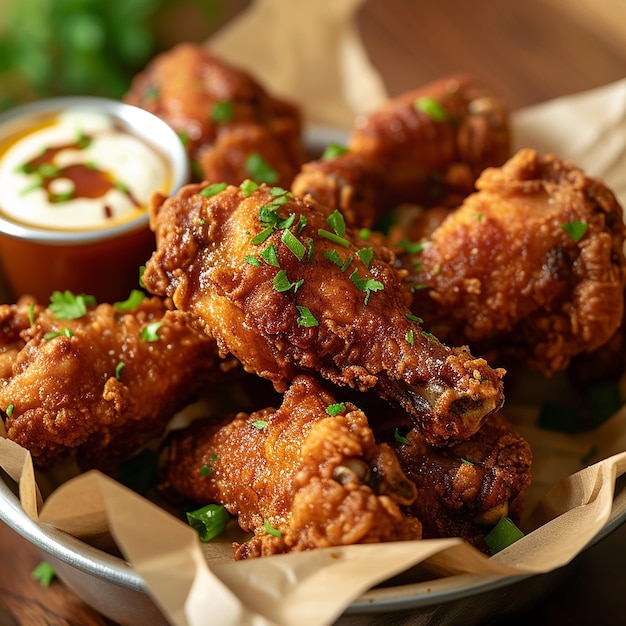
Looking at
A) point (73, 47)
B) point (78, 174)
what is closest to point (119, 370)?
point (78, 174)

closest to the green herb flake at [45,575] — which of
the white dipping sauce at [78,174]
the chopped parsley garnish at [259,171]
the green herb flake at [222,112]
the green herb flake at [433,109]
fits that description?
the white dipping sauce at [78,174]

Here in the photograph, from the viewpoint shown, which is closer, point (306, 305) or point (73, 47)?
point (306, 305)

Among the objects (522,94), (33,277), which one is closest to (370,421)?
(33,277)

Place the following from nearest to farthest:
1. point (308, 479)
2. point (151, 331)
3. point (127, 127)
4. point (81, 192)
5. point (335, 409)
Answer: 1. point (308, 479)
2. point (335, 409)
3. point (151, 331)
4. point (81, 192)
5. point (127, 127)

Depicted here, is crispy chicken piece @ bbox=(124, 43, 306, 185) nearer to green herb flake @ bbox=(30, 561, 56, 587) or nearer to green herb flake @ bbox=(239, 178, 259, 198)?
green herb flake @ bbox=(239, 178, 259, 198)

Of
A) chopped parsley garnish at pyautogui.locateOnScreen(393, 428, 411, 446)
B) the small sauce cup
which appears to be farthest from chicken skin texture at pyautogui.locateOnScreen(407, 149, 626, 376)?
the small sauce cup

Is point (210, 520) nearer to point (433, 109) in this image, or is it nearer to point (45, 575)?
point (45, 575)

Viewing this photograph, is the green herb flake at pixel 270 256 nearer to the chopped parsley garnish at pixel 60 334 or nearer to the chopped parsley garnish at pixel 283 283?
the chopped parsley garnish at pixel 283 283
